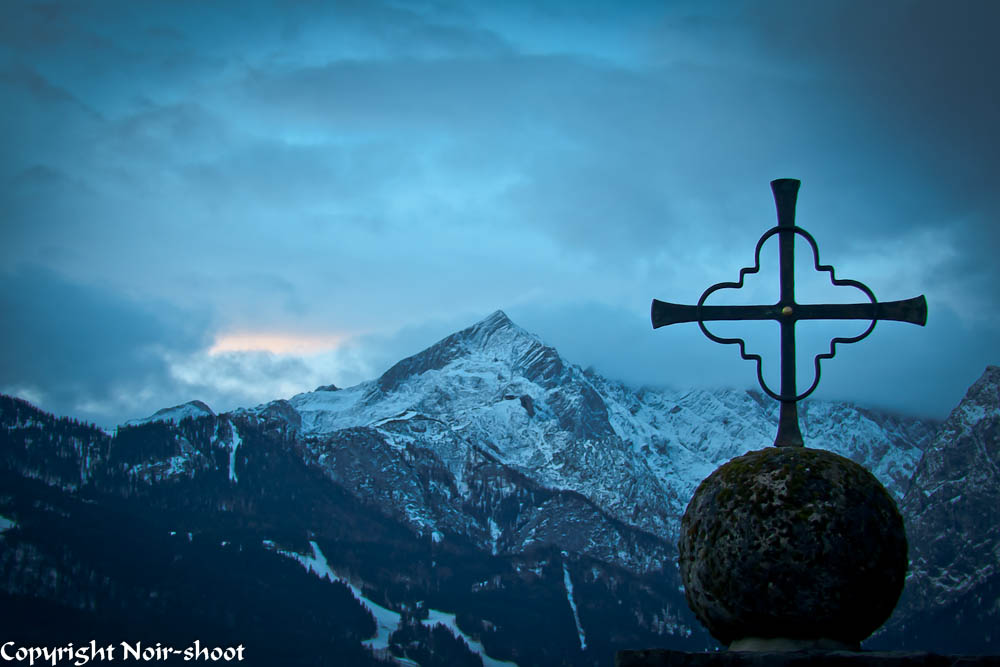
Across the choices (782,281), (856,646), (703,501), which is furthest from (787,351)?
(856,646)

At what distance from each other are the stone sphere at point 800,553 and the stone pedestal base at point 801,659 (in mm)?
356

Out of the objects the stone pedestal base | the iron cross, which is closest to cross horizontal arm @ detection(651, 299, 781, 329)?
the iron cross

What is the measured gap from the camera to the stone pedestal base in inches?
387

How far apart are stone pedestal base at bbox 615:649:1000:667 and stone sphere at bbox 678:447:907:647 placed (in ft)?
1.17

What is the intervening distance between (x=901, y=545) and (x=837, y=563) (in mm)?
770

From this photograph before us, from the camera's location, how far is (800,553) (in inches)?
405

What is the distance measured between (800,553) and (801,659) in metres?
0.90

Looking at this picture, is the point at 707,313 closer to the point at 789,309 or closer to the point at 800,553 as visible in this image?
the point at 789,309

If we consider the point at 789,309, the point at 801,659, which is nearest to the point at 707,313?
the point at 789,309

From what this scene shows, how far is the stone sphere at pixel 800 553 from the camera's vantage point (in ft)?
33.8

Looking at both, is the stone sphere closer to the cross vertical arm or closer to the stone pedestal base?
the stone pedestal base

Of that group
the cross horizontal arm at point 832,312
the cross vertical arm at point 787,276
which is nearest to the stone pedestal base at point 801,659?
the cross vertical arm at point 787,276

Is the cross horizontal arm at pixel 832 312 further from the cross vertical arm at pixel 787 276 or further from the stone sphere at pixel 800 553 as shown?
the stone sphere at pixel 800 553

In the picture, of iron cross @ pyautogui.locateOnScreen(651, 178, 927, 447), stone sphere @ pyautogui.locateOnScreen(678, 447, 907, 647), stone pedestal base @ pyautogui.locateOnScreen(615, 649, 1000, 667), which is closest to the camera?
stone pedestal base @ pyautogui.locateOnScreen(615, 649, 1000, 667)
